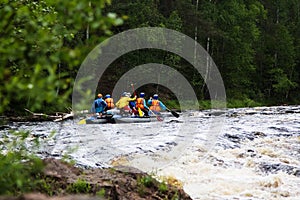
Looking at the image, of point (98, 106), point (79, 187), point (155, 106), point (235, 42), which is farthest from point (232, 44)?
point (79, 187)

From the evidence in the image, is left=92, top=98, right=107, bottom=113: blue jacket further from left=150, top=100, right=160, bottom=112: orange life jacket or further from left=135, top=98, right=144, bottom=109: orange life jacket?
left=150, top=100, right=160, bottom=112: orange life jacket

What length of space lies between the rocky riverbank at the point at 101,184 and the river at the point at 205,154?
301 mm

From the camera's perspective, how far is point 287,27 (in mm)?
40219

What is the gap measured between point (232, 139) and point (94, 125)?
593 centimetres

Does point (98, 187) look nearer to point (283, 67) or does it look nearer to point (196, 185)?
point (196, 185)

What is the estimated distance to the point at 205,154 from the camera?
955cm

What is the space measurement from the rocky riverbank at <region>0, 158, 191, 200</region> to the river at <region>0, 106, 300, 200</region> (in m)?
0.30

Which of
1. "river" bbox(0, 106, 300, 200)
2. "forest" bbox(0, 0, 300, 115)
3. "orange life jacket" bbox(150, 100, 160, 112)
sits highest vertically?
"forest" bbox(0, 0, 300, 115)

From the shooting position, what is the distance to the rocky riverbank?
4.64 m

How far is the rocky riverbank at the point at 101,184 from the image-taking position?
464cm

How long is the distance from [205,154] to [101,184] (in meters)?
5.06

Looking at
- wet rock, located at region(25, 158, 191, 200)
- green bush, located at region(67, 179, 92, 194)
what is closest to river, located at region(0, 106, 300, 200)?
wet rock, located at region(25, 158, 191, 200)

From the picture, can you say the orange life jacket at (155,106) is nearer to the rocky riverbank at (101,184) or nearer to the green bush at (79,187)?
the rocky riverbank at (101,184)

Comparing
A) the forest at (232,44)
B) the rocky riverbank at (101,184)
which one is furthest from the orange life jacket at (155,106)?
the rocky riverbank at (101,184)
